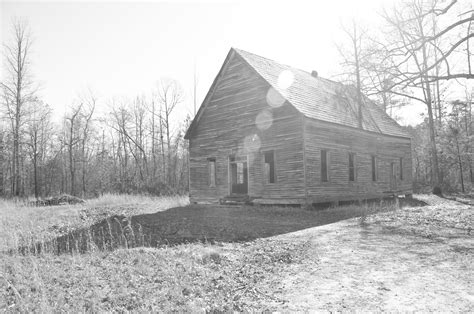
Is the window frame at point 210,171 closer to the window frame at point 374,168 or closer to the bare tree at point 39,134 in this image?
the window frame at point 374,168

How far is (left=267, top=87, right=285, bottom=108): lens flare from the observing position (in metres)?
16.1

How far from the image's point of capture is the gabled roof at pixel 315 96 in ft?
54.5

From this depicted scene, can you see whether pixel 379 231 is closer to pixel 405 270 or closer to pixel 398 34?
pixel 405 270

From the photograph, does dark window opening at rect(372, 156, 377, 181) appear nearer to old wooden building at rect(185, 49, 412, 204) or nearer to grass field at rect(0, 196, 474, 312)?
old wooden building at rect(185, 49, 412, 204)

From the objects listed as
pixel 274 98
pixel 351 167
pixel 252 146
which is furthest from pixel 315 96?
pixel 252 146

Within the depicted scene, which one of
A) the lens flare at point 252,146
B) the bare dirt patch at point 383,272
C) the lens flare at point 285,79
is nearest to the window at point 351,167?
the lens flare at point 285,79

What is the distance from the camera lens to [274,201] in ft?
54.1

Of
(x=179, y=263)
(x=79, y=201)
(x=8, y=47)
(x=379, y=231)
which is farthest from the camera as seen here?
(x=8, y=47)

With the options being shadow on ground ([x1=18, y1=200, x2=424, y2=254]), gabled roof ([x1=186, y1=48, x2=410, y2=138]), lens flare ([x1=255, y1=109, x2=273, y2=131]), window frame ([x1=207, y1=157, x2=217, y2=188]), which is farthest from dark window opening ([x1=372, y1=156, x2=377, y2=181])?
window frame ([x1=207, y1=157, x2=217, y2=188])

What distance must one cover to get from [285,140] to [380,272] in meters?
10.9

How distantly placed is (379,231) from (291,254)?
4.00 meters

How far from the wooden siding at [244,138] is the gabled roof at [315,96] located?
16.9 inches

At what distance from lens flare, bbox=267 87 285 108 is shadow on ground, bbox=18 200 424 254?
517 centimetres

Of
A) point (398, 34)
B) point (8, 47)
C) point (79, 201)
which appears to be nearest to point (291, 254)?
point (398, 34)
